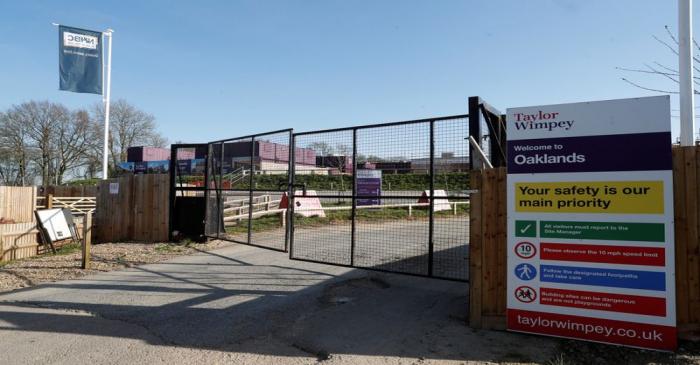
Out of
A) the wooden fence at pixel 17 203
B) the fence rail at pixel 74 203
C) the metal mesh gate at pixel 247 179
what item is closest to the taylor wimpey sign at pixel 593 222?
the metal mesh gate at pixel 247 179

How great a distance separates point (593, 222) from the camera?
471 cm

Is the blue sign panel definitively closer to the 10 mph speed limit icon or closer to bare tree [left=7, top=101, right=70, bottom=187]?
the 10 mph speed limit icon

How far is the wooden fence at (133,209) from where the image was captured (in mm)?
12789

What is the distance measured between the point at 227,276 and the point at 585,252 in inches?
235

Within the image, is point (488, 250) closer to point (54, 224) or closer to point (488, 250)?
point (488, 250)

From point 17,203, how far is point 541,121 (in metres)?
16.6

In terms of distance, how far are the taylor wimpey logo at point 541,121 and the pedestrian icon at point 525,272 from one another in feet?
4.99

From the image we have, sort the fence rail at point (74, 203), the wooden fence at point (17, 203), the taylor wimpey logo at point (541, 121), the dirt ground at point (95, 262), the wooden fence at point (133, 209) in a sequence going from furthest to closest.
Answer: the fence rail at point (74, 203)
the wooden fence at point (17, 203)
the wooden fence at point (133, 209)
the dirt ground at point (95, 262)
the taylor wimpey logo at point (541, 121)

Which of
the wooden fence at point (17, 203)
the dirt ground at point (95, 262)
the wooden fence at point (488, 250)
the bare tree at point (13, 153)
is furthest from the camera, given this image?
the bare tree at point (13, 153)

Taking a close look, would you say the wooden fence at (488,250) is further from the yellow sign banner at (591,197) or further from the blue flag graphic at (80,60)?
the blue flag graphic at (80,60)

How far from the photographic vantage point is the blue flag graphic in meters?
19.1

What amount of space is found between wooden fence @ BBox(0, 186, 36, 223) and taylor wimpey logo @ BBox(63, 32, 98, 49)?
7158 mm

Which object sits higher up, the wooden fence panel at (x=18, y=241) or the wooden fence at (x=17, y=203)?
the wooden fence at (x=17, y=203)

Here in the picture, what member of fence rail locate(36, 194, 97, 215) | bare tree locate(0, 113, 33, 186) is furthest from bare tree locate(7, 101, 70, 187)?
fence rail locate(36, 194, 97, 215)
